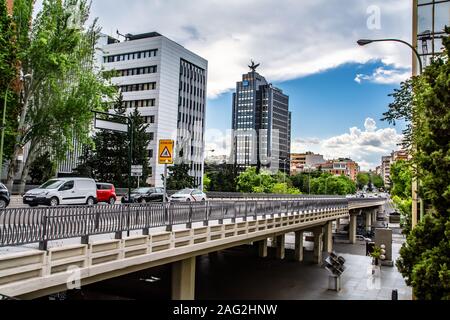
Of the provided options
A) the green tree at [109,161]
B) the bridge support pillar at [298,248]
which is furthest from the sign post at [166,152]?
the green tree at [109,161]

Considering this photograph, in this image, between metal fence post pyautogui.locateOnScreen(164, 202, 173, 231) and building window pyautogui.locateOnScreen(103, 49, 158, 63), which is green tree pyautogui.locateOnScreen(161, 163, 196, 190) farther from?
metal fence post pyautogui.locateOnScreen(164, 202, 173, 231)

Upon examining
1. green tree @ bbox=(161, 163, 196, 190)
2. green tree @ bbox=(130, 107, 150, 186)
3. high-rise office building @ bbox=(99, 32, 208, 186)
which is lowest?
green tree @ bbox=(161, 163, 196, 190)

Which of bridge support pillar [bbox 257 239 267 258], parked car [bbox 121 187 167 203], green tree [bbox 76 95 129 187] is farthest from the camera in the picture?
→ green tree [bbox 76 95 129 187]

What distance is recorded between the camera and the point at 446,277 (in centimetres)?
938

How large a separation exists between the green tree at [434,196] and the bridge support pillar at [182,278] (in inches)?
300

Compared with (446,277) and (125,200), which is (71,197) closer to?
(125,200)

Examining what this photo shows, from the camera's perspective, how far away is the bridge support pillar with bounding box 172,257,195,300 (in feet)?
49.8

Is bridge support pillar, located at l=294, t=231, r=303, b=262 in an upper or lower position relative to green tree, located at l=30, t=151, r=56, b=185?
lower

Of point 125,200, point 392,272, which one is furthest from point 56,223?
point 392,272

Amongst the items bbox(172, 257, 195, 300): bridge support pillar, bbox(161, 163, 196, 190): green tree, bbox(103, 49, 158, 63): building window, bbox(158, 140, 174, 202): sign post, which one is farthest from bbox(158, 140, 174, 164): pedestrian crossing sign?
bbox(103, 49, 158, 63): building window

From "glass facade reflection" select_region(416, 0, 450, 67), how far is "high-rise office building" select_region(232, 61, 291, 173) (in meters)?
144

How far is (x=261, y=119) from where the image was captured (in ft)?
585

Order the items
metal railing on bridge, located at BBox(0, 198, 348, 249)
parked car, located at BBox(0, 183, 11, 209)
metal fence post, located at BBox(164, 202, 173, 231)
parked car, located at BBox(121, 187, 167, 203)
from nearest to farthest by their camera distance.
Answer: metal railing on bridge, located at BBox(0, 198, 348, 249)
metal fence post, located at BBox(164, 202, 173, 231)
parked car, located at BBox(0, 183, 11, 209)
parked car, located at BBox(121, 187, 167, 203)

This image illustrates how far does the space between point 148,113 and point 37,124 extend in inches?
1686
